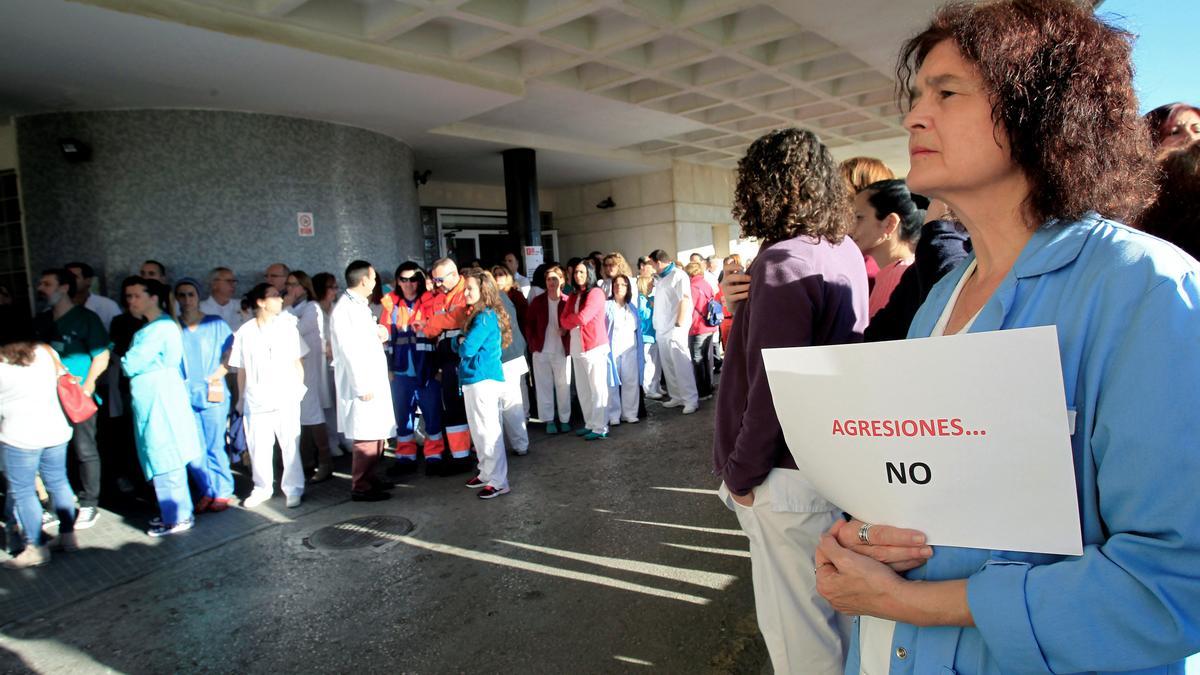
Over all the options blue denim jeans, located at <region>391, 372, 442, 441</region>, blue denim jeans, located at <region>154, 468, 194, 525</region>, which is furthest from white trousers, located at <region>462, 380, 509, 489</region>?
blue denim jeans, located at <region>154, 468, 194, 525</region>

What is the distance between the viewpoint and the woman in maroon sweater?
2014mm

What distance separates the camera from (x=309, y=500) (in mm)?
5633

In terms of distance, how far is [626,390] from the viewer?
314 inches

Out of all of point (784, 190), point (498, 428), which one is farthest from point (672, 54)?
point (784, 190)

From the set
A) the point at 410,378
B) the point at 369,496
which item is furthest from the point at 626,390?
the point at 369,496

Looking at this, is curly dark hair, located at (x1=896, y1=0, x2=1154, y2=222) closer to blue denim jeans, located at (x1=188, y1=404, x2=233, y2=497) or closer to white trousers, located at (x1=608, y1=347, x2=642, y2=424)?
blue denim jeans, located at (x1=188, y1=404, x2=233, y2=497)

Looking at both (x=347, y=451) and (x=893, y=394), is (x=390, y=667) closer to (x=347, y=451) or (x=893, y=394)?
(x=893, y=394)

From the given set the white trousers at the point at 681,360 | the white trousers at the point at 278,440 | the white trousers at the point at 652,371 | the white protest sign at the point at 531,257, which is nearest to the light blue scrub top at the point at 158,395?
the white trousers at the point at 278,440

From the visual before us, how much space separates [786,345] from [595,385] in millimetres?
5237

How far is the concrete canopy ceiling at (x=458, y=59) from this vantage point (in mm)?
6172

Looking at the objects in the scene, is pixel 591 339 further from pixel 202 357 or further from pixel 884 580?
pixel 884 580

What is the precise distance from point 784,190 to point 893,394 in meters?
1.40

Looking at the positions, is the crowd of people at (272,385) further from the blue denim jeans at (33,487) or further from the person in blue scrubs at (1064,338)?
the person in blue scrubs at (1064,338)

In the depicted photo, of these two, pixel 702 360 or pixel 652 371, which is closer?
pixel 702 360
